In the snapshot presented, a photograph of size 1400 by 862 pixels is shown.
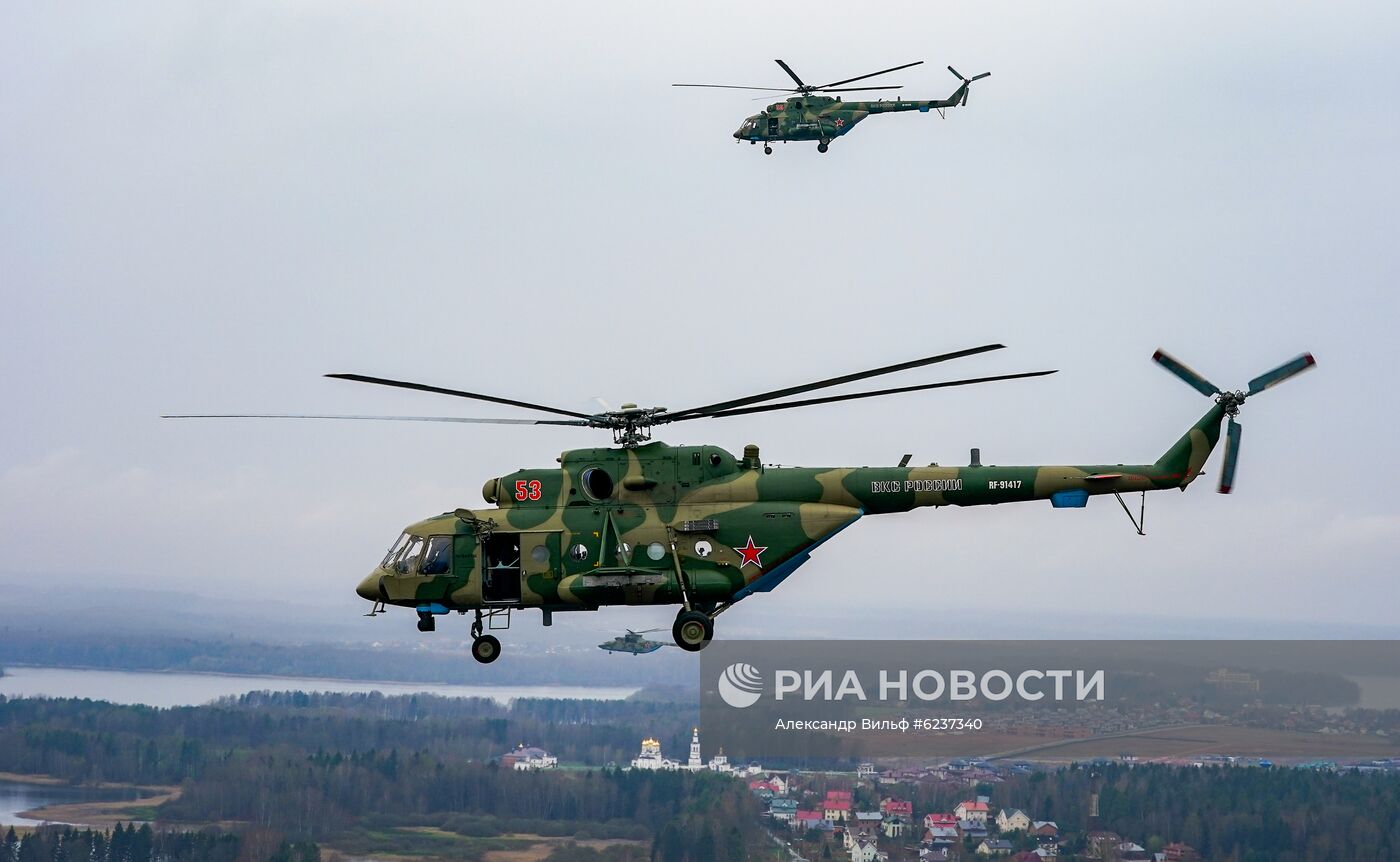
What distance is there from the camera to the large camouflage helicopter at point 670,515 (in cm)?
3781

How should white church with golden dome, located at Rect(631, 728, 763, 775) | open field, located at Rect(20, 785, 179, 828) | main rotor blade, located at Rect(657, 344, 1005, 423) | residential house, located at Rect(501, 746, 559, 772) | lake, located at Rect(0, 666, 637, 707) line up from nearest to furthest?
main rotor blade, located at Rect(657, 344, 1005, 423)
white church with golden dome, located at Rect(631, 728, 763, 775)
open field, located at Rect(20, 785, 179, 828)
residential house, located at Rect(501, 746, 559, 772)
lake, located at Rect(0, 666, 637, 707)

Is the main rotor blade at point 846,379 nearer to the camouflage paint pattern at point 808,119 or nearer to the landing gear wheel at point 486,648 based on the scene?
the landing gear wheel at point 486,648

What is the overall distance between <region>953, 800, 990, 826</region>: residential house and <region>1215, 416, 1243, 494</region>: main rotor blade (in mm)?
68454

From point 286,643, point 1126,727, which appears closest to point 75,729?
point 286,643

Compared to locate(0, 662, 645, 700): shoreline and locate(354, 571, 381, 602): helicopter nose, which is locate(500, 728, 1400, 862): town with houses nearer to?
locate(0, 662, 645, 700): shoreline

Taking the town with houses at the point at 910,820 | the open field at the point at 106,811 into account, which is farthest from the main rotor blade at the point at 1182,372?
the open field at the point at 106,811

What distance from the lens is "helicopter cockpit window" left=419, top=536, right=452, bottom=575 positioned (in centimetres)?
3872

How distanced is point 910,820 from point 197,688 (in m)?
44.9

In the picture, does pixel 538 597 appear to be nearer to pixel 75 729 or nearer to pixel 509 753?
pixel 509 753

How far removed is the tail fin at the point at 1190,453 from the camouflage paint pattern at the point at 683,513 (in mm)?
20

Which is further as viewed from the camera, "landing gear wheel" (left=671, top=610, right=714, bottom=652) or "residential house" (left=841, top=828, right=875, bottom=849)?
"residential house" (left=841, top=828, right=875, bottom=849)

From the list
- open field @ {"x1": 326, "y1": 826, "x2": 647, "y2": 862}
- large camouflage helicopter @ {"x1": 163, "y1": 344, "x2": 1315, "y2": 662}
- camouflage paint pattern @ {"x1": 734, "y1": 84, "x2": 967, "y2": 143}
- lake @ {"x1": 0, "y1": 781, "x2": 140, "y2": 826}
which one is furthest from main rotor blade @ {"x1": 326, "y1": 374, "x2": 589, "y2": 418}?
lake @ {"x1": 0, "y1": 781, "x2": 140, "y2": 826}

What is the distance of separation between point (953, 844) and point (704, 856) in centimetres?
1373

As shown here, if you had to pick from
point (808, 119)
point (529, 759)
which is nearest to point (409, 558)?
point (808, 119)
